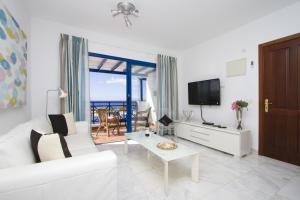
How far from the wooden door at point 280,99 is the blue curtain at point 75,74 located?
3.38 m

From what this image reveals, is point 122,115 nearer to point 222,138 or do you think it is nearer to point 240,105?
point 222,138

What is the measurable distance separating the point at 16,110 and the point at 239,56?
153 inches

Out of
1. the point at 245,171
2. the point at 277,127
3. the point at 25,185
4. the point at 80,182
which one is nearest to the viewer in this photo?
the point at 25,185

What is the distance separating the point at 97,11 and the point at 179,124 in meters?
2.99

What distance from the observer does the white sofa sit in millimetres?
739

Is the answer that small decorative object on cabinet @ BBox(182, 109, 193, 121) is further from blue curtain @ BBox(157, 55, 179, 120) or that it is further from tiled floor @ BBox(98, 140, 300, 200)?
tiled floor @ BBox(98, 140, 300, 200)

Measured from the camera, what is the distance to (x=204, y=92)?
3467 mm

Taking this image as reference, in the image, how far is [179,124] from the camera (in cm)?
371

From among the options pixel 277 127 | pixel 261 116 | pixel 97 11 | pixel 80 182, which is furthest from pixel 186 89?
pixel 80 182

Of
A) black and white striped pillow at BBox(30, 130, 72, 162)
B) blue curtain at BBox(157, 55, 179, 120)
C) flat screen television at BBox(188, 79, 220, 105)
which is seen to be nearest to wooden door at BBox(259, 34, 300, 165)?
flat screen television at BBox(188, 79, 220, 105)

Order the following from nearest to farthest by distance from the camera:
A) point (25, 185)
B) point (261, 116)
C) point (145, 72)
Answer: point (25, 185), point (261, 116), point (145, 72)

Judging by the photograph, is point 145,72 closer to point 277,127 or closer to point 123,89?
point 123,89

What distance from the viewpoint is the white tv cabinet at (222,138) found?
247 cm

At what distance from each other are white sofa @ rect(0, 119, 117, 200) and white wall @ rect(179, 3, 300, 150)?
284 centimetres
